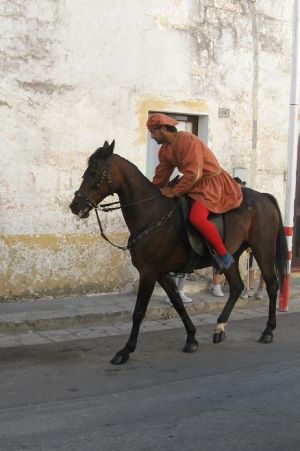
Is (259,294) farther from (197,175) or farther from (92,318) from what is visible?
(197,175)

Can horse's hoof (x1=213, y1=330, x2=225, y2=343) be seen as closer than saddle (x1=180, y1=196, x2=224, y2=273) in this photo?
No

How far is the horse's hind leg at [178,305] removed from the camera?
653 centimetres

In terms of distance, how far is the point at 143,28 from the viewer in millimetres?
9109

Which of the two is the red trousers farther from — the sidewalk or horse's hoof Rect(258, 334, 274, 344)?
the sidewalk

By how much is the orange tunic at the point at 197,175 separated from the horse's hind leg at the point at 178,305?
865mm

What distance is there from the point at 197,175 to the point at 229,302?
5.25ft

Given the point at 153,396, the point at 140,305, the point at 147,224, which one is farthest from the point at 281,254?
the point at 153,396

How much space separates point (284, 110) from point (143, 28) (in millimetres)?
3035

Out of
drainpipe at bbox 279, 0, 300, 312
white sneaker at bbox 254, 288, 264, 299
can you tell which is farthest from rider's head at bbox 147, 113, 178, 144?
white sneaker at bbox 254, 288, 264, 299

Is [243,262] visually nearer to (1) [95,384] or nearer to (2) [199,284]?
(2) [199,284]

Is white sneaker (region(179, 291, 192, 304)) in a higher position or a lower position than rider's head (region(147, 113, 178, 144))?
lower

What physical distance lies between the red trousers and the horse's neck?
0.31m

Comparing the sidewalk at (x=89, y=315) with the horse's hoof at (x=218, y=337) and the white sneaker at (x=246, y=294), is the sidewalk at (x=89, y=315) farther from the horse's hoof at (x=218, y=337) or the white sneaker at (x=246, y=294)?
the horse's hoof at (x=218, y=337)

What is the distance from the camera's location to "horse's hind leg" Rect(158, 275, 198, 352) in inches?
257
